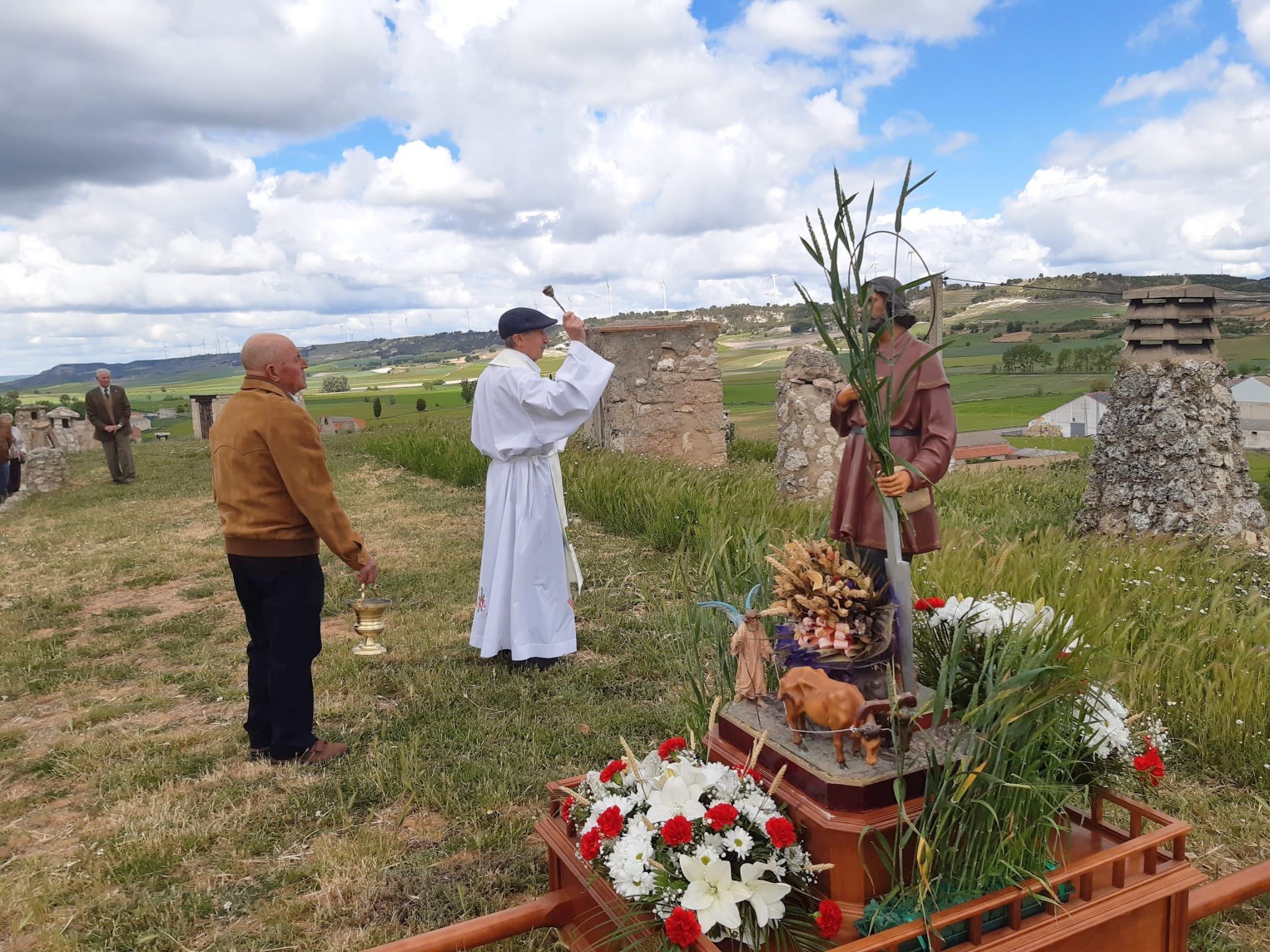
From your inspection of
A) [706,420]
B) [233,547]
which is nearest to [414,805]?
[233,547]

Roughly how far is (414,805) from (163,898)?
1027mm

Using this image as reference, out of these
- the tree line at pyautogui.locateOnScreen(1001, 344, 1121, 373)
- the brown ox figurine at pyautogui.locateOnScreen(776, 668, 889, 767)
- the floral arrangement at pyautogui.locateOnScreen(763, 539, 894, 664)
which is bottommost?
the brown ox figurine at pyautogui.locateOnScreen(776, 668, 889, 767)

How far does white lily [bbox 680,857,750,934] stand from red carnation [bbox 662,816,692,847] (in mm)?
46

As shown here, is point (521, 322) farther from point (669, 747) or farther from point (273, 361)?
point (669, 747)

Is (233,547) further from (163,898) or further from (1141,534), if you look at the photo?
(1141,534)

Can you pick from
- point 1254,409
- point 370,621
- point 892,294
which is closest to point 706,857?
point 892,294

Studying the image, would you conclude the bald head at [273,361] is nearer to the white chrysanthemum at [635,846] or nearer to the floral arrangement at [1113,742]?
the white chrysanthemum at [635,846]

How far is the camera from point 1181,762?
13.5 feet

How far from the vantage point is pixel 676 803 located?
2.40 metres

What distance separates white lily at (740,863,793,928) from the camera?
2.23 meters

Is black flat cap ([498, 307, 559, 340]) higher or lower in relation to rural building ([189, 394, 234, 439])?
higher

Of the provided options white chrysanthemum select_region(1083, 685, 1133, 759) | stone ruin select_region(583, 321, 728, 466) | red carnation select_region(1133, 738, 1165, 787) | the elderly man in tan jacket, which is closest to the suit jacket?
stone ruin select_region(583, 321, 728, 466)

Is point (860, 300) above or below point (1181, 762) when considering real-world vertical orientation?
above

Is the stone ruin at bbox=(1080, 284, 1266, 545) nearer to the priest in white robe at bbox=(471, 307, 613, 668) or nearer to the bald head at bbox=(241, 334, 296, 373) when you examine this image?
the priest in white robe at bbox=(471, 307, 613, 668)
